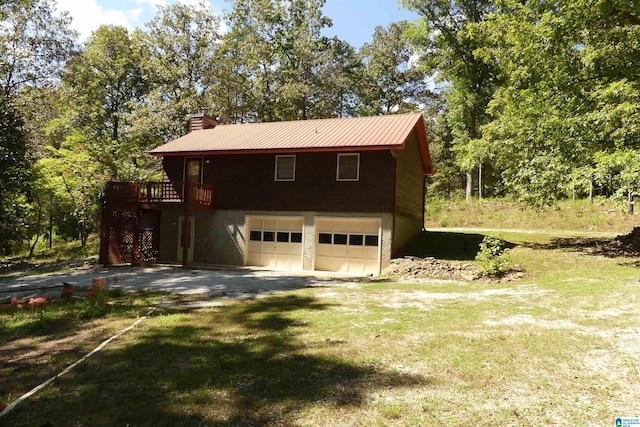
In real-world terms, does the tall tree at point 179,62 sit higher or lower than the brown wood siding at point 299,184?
higher

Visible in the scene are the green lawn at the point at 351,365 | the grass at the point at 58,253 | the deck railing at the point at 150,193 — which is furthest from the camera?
the grass at the point at 58,253

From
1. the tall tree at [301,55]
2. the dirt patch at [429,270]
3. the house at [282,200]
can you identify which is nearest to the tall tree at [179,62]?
the tall tree at [301,55]

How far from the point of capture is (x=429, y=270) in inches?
558

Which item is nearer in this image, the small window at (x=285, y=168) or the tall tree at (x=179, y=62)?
the small window at (x=285, y=168)

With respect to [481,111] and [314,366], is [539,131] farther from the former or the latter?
[481,111]

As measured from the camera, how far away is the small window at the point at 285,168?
17500 millimetres

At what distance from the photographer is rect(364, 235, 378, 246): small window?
16.0 metres

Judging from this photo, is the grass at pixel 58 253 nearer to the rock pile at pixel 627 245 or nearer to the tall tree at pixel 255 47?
the tall tree at pixel 255 47

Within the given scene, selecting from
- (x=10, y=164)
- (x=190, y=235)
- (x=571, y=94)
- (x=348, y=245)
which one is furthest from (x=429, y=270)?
(x=10, y=164)

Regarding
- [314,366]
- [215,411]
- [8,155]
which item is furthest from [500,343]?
[8,155]

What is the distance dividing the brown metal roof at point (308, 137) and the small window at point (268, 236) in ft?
12.2

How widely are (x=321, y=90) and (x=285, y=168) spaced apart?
1836cm

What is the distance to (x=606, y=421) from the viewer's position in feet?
12.1

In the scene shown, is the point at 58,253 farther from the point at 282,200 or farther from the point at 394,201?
the point at 394,201
